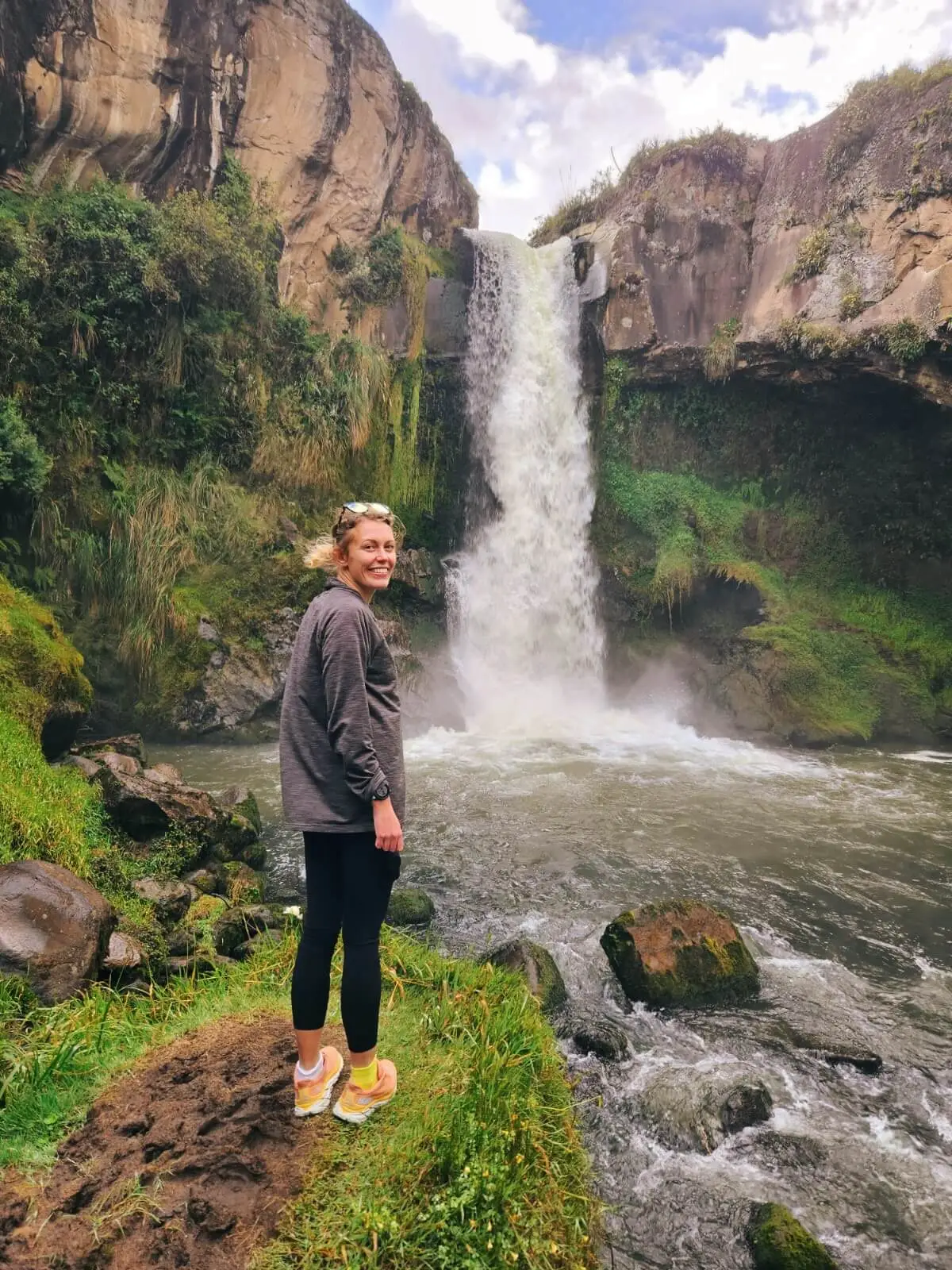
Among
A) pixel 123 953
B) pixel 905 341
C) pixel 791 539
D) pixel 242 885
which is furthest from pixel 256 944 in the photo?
pixel 791 539

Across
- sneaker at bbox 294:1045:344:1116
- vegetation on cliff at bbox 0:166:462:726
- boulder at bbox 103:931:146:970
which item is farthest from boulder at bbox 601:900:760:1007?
vegetation on cliff at bbox 0:166:462:726

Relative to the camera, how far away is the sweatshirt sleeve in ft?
7.25

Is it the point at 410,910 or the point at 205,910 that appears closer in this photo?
the point at 205,910

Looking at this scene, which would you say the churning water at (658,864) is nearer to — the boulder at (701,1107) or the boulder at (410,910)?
the boulder at (701,1107)

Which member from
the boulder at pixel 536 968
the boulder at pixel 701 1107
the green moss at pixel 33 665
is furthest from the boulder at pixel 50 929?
the green moss at pixel 33 665

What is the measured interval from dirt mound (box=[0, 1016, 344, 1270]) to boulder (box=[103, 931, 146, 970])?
104cm

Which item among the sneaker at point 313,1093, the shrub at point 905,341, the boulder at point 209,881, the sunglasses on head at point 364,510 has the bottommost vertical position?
the boulder at point 209,881

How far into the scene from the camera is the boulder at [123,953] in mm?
3578

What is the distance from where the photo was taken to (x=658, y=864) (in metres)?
6.40

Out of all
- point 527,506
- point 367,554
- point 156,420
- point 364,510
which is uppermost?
point 156,420

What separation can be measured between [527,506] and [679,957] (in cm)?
1030

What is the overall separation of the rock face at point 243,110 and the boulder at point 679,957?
1268 cm

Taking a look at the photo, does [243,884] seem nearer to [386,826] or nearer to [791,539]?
[386,826]

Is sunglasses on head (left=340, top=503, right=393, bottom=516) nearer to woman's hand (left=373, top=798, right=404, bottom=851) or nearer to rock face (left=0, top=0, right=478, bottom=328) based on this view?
woman's hand (left=373, top=798, right=404, bottom=851)
